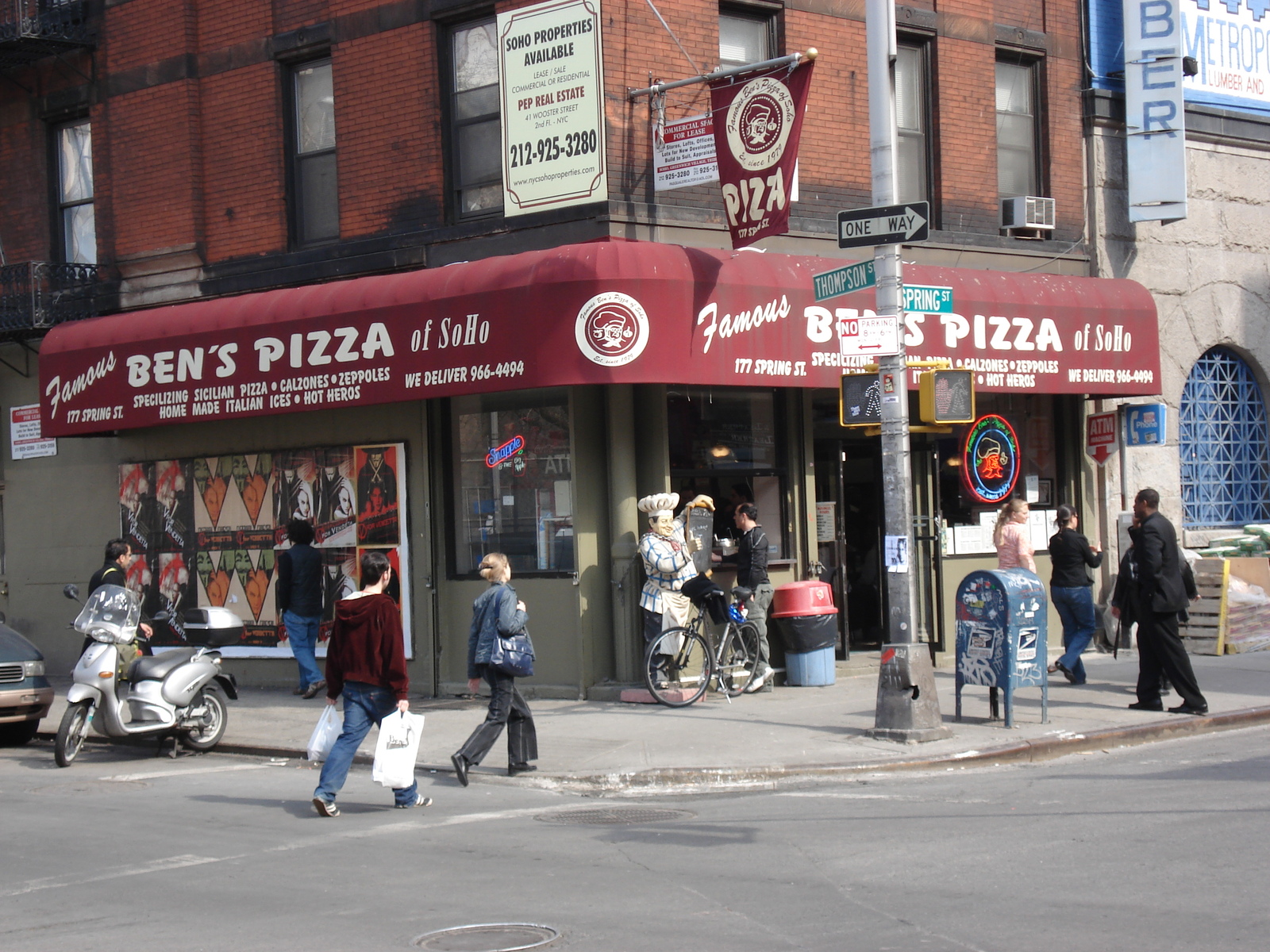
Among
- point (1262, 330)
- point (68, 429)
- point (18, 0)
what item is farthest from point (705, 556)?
point (18, 0)

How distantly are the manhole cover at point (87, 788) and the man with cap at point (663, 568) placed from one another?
4.90 metres

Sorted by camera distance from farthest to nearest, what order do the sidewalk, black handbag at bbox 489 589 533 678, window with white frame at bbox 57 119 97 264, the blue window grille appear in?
window with white frame at bbox 57 119 97 264, the blue window grille, the sidewalk, black handbag at bbox 489 589 533 678

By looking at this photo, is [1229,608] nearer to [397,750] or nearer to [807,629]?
[807,629]

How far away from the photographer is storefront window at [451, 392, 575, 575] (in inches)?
562

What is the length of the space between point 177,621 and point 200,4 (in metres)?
7.53

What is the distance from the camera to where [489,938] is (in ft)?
20.1

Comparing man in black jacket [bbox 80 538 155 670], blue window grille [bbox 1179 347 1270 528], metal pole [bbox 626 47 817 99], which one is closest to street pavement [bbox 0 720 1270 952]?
man in black jacket [bbox 80 538 155 670]

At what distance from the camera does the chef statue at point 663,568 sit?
Answer: 13.4 metres

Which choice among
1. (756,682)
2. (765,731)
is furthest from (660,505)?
(765,731)

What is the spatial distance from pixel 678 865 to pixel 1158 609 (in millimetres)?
6713

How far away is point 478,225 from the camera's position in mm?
14562

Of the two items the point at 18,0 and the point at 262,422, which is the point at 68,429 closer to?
the point at 262,422

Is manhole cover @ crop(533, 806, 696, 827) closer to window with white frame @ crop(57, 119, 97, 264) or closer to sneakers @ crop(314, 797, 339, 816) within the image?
sneakers @ crop(314, 797, 339, 816)

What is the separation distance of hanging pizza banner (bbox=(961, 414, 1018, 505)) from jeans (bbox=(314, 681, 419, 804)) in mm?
9098
